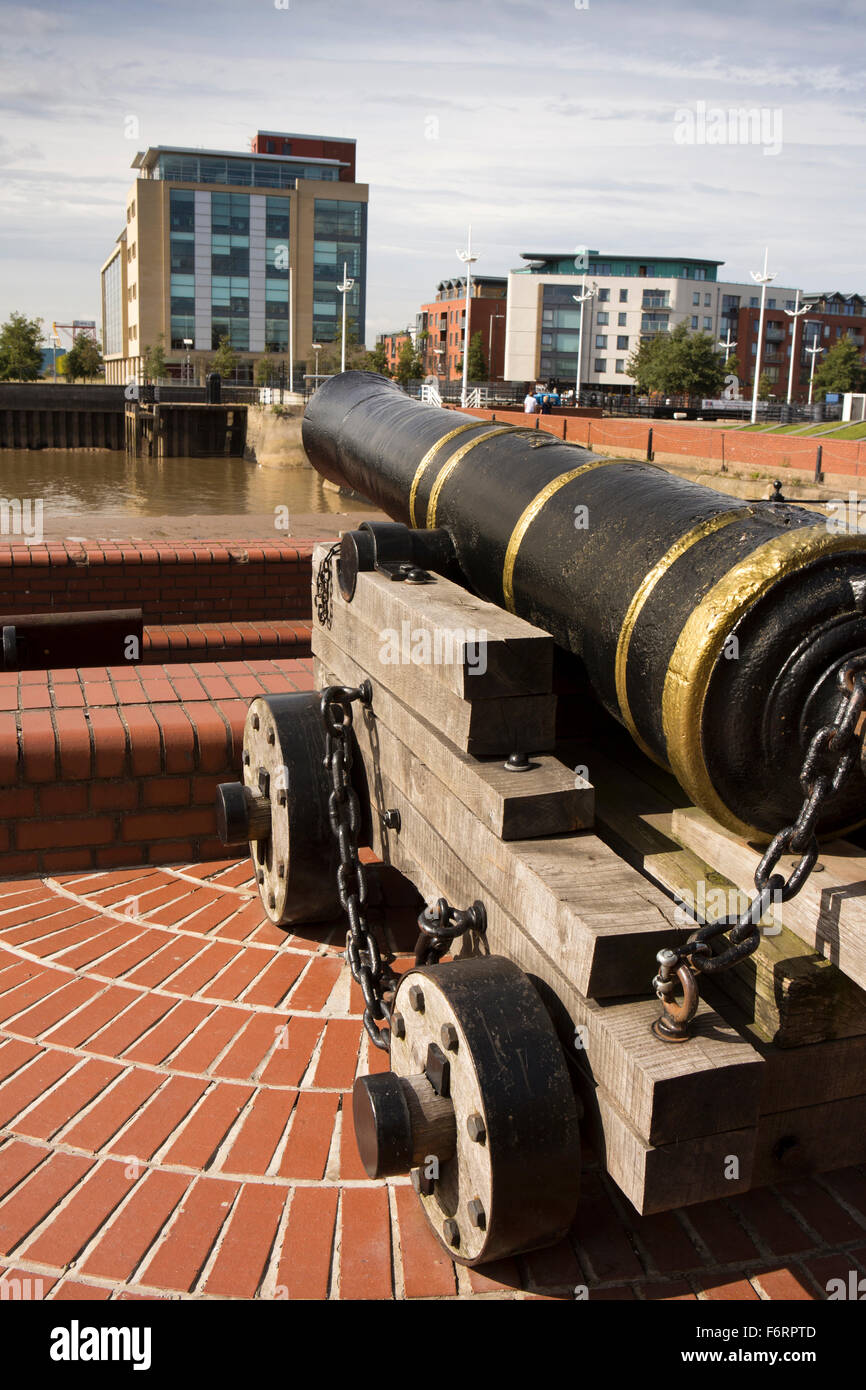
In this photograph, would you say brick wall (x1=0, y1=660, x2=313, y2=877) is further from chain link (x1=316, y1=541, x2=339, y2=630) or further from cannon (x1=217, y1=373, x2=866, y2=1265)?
cannon (x1=217, y1=373, x2=866, y2=1265)

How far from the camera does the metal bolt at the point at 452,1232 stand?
1821 mm

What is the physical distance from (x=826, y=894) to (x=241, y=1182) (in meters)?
1.13

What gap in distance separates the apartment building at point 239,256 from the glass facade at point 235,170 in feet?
0.21

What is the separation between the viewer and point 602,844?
202 cm

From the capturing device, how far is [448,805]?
2.27 meters

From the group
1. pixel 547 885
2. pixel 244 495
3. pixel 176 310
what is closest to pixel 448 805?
pixel 547 885

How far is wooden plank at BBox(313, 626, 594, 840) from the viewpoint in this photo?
2.01m

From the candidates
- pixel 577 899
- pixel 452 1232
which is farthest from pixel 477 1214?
pixel 577 899

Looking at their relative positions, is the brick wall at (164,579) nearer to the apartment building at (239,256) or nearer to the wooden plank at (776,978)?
the wooden plank at (776,978)

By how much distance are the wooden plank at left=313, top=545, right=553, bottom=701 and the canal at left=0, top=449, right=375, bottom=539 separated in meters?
15.6

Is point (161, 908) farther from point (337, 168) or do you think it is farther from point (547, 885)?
point (337, 168)

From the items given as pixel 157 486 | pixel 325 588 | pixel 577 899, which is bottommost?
pixel 157 486

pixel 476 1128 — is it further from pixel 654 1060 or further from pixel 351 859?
pixel 351 859

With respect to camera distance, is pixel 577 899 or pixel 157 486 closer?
pixel 577 899
